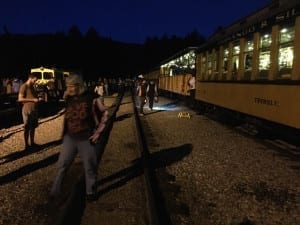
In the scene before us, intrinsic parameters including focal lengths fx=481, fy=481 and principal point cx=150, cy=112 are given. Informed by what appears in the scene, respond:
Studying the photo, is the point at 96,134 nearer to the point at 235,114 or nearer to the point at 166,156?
the point at 166,156

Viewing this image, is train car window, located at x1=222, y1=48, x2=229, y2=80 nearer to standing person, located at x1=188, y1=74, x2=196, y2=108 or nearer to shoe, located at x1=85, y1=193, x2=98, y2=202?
standing person, located at x1=188, y1=74, x2=196, y2=108

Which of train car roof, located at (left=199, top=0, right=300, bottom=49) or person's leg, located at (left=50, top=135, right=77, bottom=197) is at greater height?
train car roof, located at (left=199, top=0, right=300, bottom=49)

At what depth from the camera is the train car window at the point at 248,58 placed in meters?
12.2

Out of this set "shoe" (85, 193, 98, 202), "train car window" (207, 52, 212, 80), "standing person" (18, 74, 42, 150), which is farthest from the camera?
"train car window" (207, 52, 212, 80)

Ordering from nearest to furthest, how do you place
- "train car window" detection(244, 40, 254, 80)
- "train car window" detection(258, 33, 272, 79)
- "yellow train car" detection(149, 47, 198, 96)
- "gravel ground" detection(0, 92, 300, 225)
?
"gravel ground" detection(0, 92, 300, 225)
"train car window" detection(258, 33, 272, 79)
"train car window" detection(244, 40, 254, 80)
"yellow train car" detection(149, 47, 198, 96)

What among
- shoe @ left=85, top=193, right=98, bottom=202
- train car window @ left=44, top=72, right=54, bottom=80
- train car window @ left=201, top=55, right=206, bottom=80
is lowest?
train car window @ left=44, top=72, right=54, bottom=80

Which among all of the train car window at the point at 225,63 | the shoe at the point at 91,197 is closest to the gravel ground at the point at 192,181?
the shoe at the point at 91,197

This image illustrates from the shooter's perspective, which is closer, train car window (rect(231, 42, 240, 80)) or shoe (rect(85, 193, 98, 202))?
shoe (rect(85, 193, 98, 202))

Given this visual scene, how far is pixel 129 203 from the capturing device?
6523 millimetres

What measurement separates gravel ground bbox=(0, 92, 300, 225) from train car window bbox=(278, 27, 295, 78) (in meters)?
1.78

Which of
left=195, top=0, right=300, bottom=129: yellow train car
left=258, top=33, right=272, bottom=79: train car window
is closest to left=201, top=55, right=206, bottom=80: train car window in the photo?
left=195, top=0, right=300, bottom=129: yellow train car

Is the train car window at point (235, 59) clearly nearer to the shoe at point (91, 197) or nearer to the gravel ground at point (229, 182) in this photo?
the gravel ground at point (229, 182)

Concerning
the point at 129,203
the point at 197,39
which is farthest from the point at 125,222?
the point at 197,39

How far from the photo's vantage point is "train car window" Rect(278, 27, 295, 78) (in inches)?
380
